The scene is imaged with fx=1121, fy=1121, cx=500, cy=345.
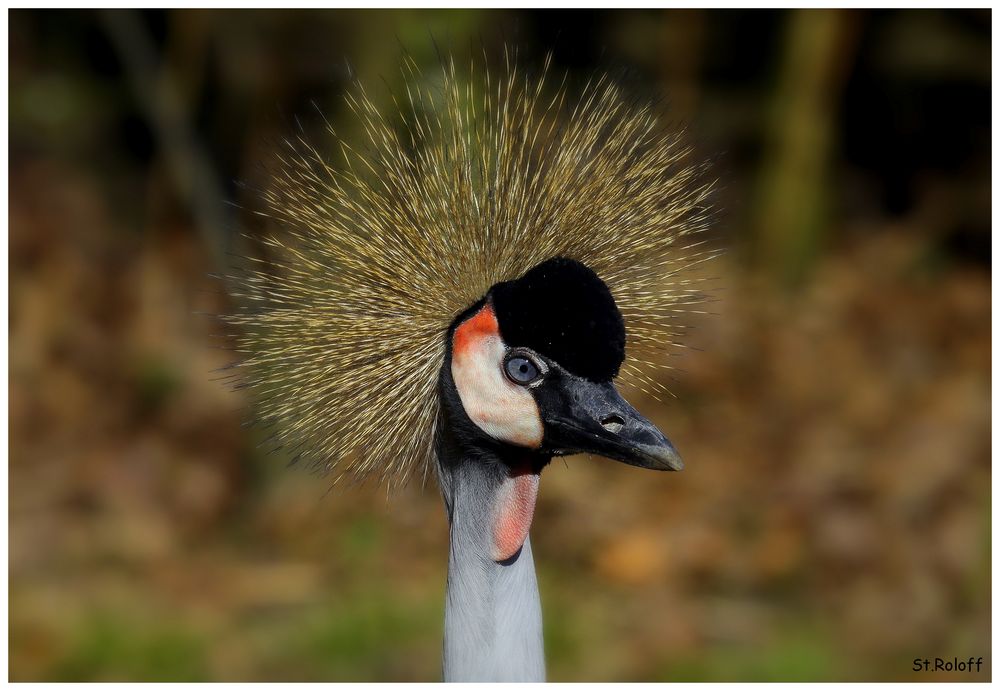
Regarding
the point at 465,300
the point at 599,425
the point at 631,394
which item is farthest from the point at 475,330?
the point at 631,394

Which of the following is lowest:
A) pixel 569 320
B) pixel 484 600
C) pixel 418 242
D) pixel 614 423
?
pixel 484 600

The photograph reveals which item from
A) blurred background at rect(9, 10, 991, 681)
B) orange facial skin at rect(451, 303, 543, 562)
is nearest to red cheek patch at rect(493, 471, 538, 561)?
orange facial skin at rect(451, 303, 543, 562)

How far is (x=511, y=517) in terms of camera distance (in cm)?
143

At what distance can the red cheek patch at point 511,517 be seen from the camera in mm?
1426

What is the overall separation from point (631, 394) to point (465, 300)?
0.33 metres

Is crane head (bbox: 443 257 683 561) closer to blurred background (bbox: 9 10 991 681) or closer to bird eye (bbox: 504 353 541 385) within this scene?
bird eye (bbox: 504 353 541 385)

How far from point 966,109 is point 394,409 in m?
3.98

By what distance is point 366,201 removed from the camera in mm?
1477

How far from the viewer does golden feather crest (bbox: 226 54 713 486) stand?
4.75 ft

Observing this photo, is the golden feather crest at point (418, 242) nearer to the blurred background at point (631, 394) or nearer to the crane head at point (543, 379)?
the crane head at point (543, 379)

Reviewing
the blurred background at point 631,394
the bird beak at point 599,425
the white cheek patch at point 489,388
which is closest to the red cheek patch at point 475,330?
the white cheek patch at point 489,388

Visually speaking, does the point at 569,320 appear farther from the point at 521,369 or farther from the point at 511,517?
the point at 511,517

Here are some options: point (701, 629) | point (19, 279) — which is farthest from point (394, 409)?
point (19, 279)

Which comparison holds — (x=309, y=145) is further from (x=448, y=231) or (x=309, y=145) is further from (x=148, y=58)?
(x=148, y=58)
